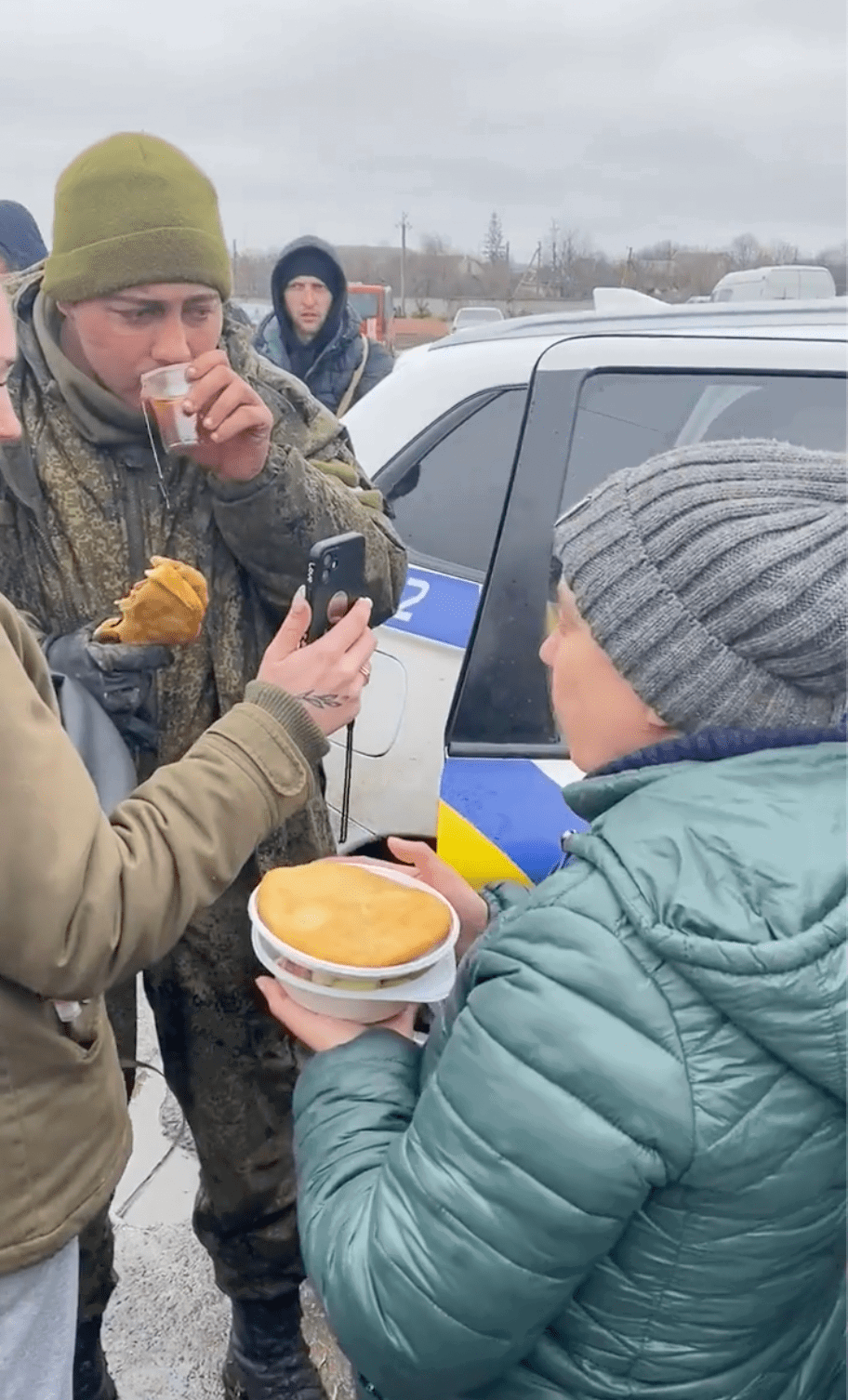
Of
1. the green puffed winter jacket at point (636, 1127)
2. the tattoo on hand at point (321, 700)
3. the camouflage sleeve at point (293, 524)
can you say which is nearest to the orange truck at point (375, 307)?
the camouflage sleeve at point (293, 524)

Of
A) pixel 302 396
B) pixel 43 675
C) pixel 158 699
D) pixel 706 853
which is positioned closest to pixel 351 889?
pixel 43 675

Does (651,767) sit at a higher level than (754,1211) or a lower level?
higher

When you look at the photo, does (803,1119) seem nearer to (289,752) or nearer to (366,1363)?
(366,1363)

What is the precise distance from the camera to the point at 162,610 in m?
1.62

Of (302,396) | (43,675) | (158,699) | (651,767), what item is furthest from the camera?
(302,396)

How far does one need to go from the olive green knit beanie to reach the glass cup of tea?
6.1 inches

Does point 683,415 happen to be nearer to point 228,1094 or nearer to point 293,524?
point 293,524

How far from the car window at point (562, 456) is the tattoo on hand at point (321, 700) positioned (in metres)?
0.60

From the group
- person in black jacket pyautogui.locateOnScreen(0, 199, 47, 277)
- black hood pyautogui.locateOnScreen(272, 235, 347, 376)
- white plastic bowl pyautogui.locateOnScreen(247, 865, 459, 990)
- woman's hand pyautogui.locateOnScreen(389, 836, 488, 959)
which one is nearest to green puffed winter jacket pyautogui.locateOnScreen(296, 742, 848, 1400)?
white plastic bowl pyautogui.locateOnScreen(247, 865, 459, 990)

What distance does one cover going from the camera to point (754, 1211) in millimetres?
892

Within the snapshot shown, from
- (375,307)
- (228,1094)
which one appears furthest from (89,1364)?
(375,307)

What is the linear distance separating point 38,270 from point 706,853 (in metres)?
1.60

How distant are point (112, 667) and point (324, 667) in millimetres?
363

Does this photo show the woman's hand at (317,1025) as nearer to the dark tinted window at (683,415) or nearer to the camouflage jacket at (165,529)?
the camouflage jacket at (165,529)
